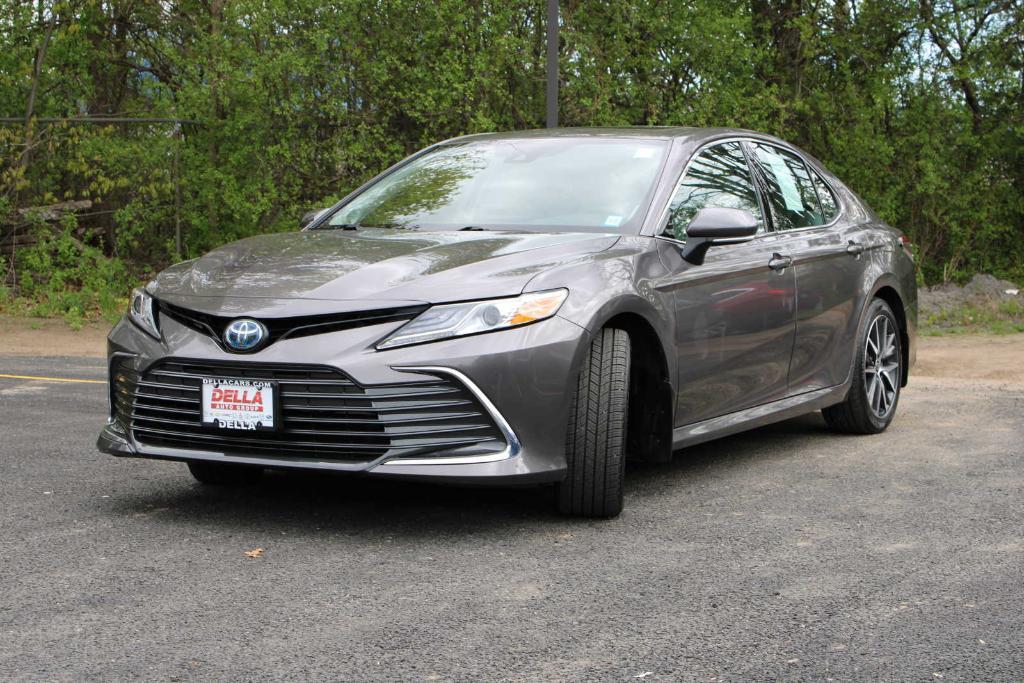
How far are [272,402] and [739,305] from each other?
7.29 feet

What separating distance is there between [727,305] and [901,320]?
223cm

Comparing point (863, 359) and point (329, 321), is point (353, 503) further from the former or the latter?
point (863, 359)

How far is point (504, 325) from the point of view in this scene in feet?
15.7

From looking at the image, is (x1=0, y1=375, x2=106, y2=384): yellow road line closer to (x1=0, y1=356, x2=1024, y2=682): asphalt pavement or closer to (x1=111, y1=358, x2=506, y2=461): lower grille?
(x1=0, y1=356, x2=1024, y2=682): asphalt pavement

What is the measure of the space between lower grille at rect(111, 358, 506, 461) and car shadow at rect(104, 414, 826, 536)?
1.34ft

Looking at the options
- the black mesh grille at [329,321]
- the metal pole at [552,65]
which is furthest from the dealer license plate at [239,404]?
the metal pole at [552,65]

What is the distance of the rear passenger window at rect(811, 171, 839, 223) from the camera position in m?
7.26

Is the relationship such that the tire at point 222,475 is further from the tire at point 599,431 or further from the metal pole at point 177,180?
the metal pole at point 177,180

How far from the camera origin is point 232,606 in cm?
406

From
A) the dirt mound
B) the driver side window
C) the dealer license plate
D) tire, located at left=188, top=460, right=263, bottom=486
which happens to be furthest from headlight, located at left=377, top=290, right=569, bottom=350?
the dirt mound

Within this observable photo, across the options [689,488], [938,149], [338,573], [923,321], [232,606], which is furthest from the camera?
[938,149]

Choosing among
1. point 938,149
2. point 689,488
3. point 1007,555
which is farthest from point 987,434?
point 938,149

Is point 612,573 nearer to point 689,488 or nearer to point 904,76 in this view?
point 689,488

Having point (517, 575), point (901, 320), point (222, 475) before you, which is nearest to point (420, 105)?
point (901, 320)
